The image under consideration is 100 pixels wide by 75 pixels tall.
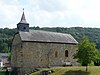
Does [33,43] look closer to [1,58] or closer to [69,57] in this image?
[69,57]

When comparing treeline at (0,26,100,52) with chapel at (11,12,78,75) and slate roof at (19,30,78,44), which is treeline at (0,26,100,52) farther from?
chapel at (11,12,78,75)

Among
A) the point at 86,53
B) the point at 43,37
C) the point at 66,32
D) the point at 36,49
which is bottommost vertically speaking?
the point at 86,53

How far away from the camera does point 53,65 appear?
54656 millimetres

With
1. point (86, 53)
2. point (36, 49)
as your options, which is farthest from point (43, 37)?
point (86, 53)

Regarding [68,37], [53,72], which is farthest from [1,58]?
[53,72]

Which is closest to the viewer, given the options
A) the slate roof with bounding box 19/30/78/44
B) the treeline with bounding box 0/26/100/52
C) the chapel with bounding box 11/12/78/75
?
the chapel with bounding box 11/12/78/75

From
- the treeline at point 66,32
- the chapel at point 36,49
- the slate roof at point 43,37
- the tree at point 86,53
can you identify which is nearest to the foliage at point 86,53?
the tree at point 86,53

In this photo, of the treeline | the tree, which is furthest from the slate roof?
the treeline

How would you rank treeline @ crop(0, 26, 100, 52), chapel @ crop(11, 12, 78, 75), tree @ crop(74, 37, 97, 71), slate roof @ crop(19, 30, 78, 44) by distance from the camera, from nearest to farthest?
tree @ crop(74, 37, 97, 71)
chapel @ crop(11, 12, 78, 75)
slate roof @ crop(19, 30, 78, 44)
treeline @ crop(0, 26, 100, 52)

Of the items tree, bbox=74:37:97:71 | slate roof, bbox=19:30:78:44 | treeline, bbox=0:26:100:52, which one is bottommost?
tree, bbox=74:37:97:71

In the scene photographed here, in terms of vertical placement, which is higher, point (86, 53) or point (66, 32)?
point (66, 32)

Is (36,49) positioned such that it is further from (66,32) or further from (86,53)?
(66,32)

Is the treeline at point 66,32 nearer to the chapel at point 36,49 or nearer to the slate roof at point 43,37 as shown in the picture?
the slate roof at point 43,37

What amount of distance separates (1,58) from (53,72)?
7558 cm
